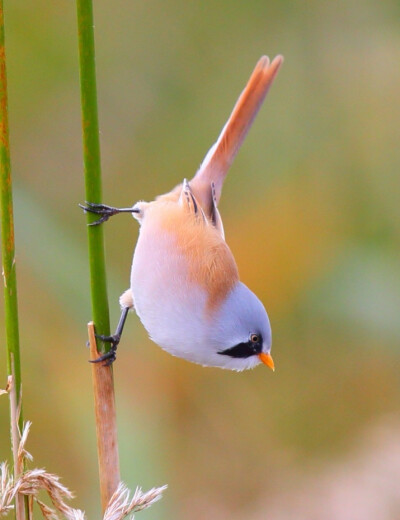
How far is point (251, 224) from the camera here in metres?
2.96

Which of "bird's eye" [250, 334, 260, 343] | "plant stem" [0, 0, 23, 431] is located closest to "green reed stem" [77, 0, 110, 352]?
"plant stem" [0, 0, 23, 431]

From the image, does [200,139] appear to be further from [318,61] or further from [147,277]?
[147,277]

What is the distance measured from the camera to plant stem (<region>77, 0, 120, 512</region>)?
1.34m

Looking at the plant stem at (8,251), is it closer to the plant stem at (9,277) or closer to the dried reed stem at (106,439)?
the plant stem at (9,277)

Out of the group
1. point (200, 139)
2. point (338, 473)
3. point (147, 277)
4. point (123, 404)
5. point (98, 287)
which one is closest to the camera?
→ point (98, 287)

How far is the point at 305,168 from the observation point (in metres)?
2.83

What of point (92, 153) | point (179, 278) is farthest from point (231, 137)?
point (92, 153)

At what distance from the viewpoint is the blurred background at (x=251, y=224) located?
2531mm

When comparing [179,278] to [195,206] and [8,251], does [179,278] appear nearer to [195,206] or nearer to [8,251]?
[195,206]

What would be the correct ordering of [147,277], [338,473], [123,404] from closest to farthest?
[147,277]
[123,404]
[338,473]

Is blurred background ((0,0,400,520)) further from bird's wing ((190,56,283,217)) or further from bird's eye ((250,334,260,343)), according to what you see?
bird's eye ((250,334,260,343))

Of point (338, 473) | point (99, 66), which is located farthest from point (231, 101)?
point (338, 473)

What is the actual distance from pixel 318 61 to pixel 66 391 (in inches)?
59.3

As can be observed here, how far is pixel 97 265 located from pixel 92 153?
221mm
